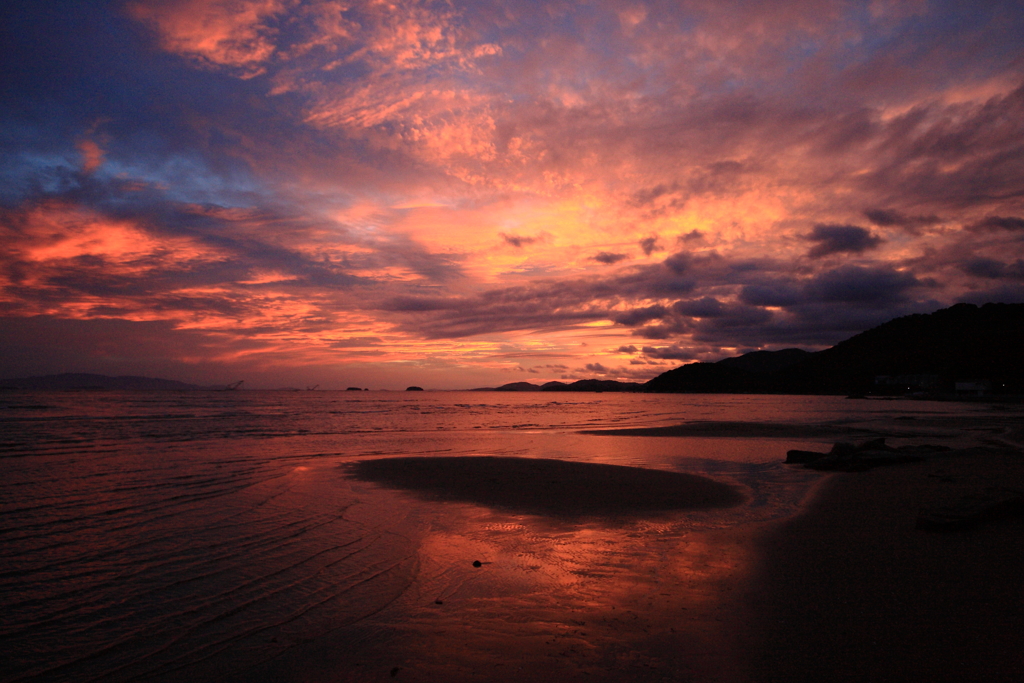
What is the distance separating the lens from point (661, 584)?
756cm

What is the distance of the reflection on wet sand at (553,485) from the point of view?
13.4m

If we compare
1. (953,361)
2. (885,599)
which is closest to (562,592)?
(885,599)

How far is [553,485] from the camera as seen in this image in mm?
16266

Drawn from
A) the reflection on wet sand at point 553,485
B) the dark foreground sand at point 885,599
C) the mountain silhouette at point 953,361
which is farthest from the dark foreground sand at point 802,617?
the mountain silhouette at point 953,361

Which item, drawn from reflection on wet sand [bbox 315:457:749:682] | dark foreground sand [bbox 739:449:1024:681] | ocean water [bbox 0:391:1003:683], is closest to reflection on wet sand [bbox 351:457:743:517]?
reflection on wet sand [bbox 315:457:749:682]

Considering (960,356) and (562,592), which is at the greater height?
(960,356)

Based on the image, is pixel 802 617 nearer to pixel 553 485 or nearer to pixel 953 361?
pixel 553 485

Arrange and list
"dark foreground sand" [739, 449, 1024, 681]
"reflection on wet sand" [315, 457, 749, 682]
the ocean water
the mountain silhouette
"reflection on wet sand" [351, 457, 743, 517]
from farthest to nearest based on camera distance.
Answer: the mountain silhouette < "reflection on wet sand" [351, 457, 743, 517] < the ocean water < "reflection on wet sand" [315, 457, 749, 682] < "dark foreground sand" [739, 449, 1024, 681]

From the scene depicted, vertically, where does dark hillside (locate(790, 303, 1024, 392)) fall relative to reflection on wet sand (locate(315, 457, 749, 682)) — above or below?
above

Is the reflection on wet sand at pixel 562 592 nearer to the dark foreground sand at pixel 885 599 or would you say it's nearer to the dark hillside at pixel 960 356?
the dark foreground sand at pixel 885 599

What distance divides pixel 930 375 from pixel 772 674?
587 ft

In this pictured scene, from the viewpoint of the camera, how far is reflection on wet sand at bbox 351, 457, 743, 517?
13.4 m

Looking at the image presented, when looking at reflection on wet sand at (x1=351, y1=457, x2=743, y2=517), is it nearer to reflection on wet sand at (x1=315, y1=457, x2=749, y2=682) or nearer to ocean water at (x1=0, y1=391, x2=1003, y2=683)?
reflection on wet sand at (x1=315, y1=457, x2=749, y2=682)

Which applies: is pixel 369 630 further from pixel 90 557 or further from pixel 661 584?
pixel 90 557
